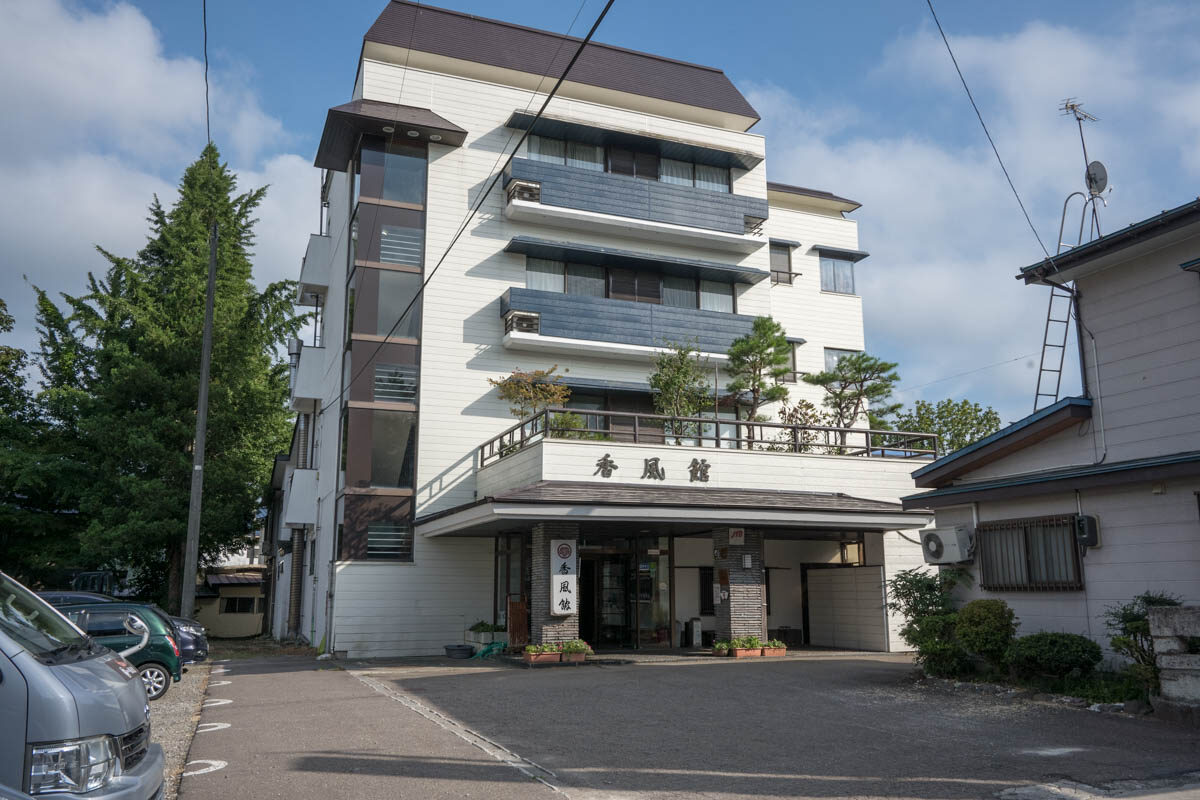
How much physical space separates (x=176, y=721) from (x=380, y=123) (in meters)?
16.9

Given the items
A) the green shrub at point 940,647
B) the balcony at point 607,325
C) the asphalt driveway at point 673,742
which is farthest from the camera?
the balcony at point 607,325

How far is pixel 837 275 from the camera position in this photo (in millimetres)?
30688

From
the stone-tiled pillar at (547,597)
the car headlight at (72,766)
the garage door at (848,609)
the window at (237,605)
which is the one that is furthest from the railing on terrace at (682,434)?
the window at (237,605)

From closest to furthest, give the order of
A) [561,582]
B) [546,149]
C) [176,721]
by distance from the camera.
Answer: [176,721]
[561,582]
[546,149]

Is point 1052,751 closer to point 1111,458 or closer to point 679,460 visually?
point 1111,458

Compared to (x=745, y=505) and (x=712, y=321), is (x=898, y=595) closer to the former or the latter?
(x=745, y=505)

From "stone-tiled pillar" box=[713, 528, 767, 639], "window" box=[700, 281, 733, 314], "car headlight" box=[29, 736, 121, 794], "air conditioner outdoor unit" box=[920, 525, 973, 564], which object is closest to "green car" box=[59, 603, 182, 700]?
"car headlight" box=[29, 736, 121, 794]

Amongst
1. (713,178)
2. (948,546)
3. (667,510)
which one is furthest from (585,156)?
(948,546)

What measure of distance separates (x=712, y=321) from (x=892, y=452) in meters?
6.18

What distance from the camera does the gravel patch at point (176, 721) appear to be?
8.29 meters

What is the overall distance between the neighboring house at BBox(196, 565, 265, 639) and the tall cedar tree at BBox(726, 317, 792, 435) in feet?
81.1

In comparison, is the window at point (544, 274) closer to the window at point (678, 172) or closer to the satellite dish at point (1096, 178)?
the window at point (678, 172)

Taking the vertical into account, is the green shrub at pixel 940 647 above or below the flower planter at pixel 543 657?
above

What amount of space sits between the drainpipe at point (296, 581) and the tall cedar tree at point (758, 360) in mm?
14583
